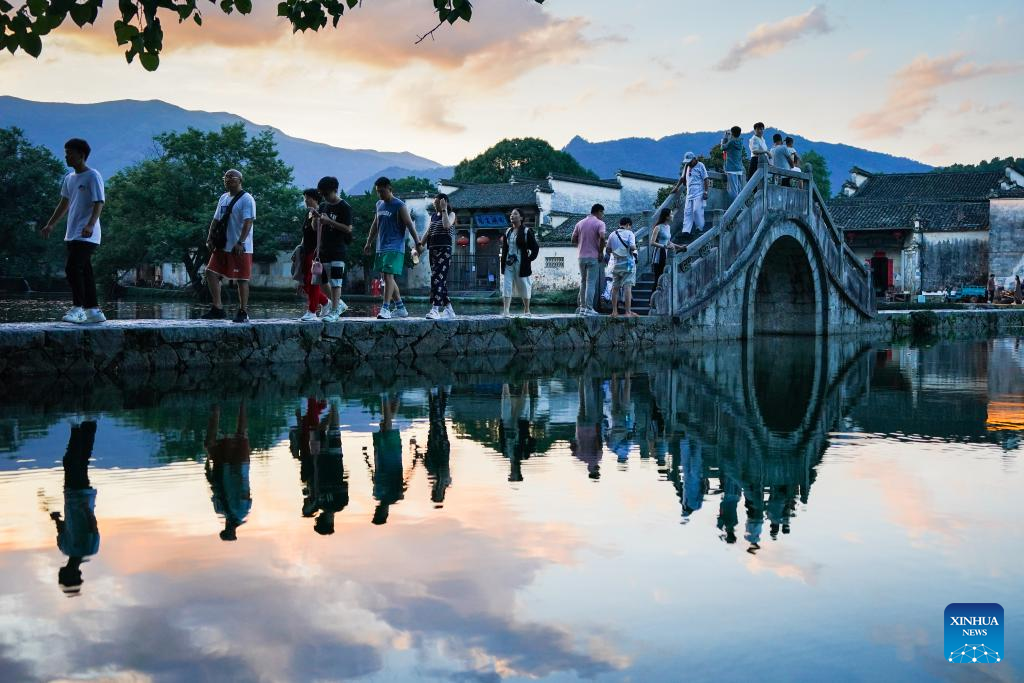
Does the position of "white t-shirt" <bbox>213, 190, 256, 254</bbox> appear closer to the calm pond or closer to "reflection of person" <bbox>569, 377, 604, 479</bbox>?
the calm pond

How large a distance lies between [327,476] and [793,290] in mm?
20362

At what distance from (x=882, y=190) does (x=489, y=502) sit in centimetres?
5603

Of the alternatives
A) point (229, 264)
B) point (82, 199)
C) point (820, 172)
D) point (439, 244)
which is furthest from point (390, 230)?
point (820, 172)

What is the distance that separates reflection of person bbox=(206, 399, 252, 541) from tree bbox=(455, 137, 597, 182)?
69.9 m

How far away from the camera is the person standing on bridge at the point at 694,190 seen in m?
21.3

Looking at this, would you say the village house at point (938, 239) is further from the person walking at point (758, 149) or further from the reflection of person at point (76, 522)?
the reflection of person at point (76, 522)

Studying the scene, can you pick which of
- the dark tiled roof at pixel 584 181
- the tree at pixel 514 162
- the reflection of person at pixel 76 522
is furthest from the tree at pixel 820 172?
the reflection of person at pixel 76 522

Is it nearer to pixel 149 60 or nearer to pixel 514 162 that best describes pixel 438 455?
pixel 149 60

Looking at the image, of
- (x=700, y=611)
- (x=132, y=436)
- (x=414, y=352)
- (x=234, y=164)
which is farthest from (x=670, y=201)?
(x=234, y=164)

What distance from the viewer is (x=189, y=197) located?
4916cm

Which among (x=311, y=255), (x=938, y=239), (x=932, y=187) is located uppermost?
(x=932, y=187)

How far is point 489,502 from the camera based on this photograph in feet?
18.0

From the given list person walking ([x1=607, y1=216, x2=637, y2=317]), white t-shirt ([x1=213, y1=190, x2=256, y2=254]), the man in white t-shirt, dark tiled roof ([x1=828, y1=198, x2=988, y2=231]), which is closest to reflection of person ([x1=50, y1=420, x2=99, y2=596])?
the man in white t-shirt

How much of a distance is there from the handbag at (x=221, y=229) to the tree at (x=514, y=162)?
6480 cm
